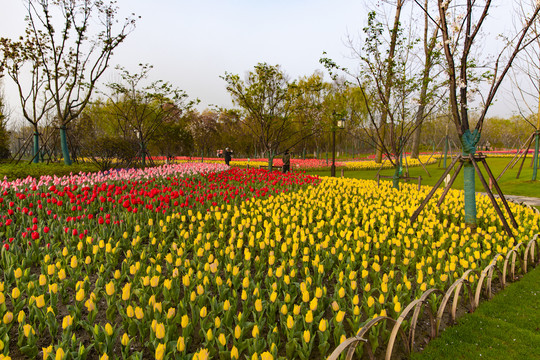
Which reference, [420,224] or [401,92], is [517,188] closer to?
[401,92]

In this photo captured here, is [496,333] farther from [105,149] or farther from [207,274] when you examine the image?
[105,149]

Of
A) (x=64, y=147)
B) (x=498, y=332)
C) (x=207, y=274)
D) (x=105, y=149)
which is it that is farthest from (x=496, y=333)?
(x=64, y=147)

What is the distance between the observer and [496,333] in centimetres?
321

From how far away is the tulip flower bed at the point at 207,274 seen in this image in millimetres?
2615

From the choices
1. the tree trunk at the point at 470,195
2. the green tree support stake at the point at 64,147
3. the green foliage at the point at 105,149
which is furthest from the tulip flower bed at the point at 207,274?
the green tree support stake at the point at 64,147

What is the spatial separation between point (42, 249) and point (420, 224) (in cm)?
599

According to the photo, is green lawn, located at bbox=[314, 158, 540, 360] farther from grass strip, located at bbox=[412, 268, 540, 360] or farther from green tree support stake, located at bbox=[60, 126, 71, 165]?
green tree support stake, located at bbox=[60, 126, 71, 165]

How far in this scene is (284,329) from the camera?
9.53 feet

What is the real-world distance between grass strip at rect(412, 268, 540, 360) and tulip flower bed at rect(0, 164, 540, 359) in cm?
45

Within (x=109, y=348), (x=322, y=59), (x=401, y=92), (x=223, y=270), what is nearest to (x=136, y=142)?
(x=322, y=59)

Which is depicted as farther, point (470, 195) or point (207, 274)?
point (470, 195)

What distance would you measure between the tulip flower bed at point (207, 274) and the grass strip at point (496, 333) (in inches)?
17.8

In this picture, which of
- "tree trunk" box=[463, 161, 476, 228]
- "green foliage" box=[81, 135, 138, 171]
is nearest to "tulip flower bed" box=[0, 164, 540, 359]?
"tree trunk" box=[463, 161, 476, 228]

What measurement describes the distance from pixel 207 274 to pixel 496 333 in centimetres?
293
